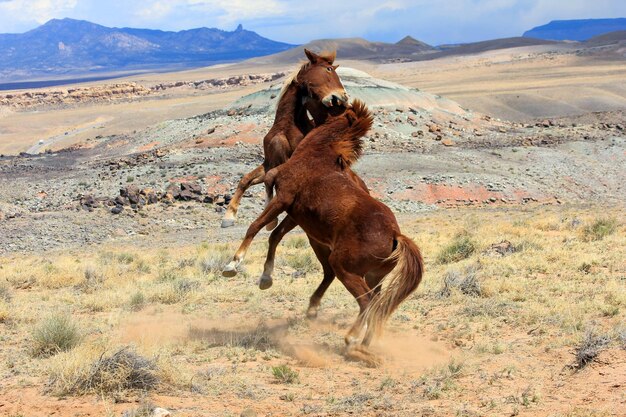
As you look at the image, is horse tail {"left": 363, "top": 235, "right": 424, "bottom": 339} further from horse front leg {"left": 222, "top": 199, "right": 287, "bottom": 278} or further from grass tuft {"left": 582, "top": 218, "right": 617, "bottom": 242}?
grass tuft {"left": 582, "top": 218, "right": 617, "bottom": 242}

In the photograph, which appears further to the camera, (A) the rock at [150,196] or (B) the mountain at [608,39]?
(B) the mountain at [608,39]

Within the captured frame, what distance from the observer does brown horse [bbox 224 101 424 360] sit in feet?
22.8

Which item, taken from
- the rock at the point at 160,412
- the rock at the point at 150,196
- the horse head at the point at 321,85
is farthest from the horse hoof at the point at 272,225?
the rock at the point at 150,196

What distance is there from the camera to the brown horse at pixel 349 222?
6949mm

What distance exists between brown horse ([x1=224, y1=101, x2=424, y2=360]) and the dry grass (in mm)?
687

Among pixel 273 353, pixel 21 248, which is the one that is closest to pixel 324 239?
pixel 273 353

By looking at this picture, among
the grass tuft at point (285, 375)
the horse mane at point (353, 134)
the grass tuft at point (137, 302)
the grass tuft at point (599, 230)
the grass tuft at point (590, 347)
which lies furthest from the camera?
the grass tuft at point (599, 230)

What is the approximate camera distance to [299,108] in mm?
8656

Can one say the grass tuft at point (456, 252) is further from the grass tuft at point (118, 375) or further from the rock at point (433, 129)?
the rock at point (433, 129)

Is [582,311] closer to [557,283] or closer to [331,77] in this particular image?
[557,283]

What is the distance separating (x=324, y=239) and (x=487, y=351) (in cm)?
193

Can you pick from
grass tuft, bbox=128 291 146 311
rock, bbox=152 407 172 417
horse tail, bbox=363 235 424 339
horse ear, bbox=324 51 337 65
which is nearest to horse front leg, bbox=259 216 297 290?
horse tail, bbox=363 235 424 339

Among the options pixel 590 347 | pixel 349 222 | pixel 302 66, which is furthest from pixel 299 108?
pixel 590 347

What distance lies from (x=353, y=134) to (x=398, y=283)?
187 cm
